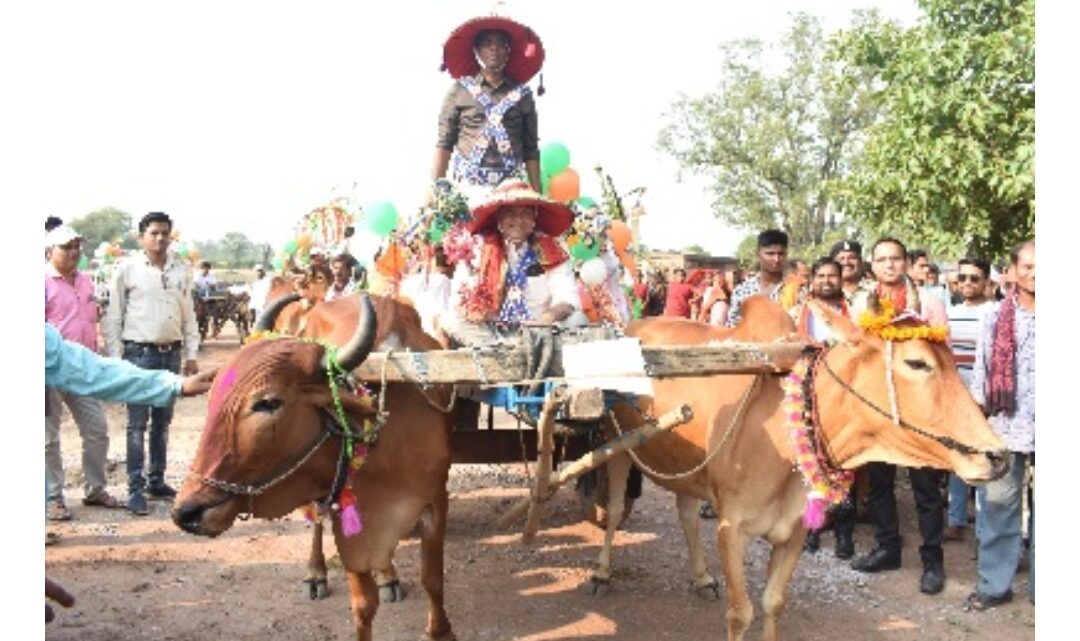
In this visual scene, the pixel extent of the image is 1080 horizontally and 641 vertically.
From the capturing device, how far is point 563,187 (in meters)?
7.17

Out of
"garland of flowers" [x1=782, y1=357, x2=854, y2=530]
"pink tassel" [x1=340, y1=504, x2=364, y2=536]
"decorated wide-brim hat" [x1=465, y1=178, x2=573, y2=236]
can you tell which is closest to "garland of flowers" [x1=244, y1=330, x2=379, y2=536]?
"pink tassel" [x1=340, y1=504, x2=364, y2=536]

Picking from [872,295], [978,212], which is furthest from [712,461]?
[978,212]

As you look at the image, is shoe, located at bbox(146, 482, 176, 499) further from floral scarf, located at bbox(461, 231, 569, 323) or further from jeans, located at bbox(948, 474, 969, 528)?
jeans, located at bbox(948, 474, 969, 528)

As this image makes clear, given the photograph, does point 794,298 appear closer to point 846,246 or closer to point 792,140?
point 846,246

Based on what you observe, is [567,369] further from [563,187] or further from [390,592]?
[563,187]

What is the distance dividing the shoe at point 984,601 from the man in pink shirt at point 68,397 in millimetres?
6179

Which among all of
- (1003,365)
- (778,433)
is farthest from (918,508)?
(778,433)

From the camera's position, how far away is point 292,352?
3467 millimetres

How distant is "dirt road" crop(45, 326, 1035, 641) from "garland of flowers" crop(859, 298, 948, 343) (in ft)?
7.03

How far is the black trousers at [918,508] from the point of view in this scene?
5734 millimetres

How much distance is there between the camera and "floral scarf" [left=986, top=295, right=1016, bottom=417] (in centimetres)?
513

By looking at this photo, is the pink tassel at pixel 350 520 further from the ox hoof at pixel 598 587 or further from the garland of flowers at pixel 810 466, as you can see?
the ox hoof at pixel 598 587

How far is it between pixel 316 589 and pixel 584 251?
107 inches

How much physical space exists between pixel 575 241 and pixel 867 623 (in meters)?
2.91
